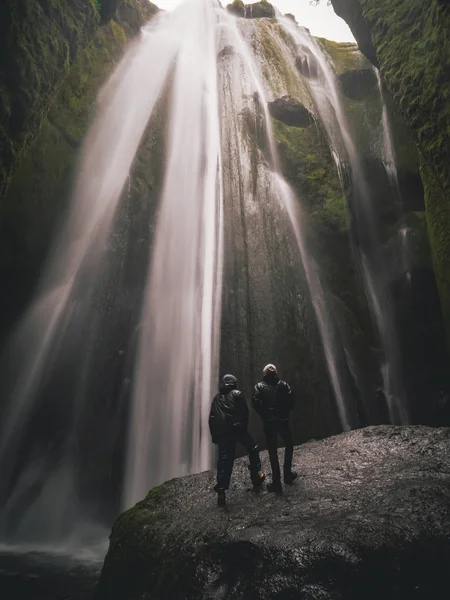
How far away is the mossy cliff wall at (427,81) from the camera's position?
7.31 m

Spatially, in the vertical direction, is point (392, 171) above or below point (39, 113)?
above

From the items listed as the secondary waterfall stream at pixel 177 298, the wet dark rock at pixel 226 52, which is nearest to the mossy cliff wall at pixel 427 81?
the secondary waterfall stream at pixel 177 298

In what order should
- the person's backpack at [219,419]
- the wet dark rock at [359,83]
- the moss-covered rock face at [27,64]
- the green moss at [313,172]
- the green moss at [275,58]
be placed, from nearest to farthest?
the person's backpack at [219,419]
the moss-covered rock face at [27,64]
the green moss at [313,172]
the green moss at [275,58]
the wet dark rock at [359,83]

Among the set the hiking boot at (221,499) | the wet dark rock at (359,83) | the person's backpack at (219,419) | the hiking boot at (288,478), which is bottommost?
the hiking boot at (221,499)

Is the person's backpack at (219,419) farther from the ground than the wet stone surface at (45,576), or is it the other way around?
the person's backpack at (219,419)

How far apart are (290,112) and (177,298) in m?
9.96

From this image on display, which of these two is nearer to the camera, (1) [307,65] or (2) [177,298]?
(2) [177,298]

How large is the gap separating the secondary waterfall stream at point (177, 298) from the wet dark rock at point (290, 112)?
0.60 m

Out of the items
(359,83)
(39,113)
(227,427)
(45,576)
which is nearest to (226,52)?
(359,83)

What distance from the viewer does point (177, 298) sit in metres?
11.4

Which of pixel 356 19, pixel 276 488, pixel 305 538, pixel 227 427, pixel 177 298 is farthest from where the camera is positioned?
pixel 356 19

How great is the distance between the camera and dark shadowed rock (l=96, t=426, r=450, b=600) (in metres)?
3.12

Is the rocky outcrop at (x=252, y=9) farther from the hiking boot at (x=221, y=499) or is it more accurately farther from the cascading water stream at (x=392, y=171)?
Answer: the hiking boot at (x=221, y=499)

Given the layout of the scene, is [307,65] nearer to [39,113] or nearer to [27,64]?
[39,113]
